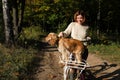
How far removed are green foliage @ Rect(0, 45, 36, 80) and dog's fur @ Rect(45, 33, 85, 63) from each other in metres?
1.93

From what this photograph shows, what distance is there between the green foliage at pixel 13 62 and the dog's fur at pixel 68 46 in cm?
193

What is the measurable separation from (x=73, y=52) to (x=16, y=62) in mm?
3289

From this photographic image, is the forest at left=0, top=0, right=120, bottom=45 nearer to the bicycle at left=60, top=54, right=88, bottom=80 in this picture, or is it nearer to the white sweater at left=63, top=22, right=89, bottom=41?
the white sweater at left=63, top=22, right=89, bottom=41

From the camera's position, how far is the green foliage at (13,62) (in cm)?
848

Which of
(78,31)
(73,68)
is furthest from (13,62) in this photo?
(73,68)

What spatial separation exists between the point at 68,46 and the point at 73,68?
0.50m

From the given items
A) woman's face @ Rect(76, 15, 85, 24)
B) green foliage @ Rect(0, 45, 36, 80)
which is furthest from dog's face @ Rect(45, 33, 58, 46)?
green foliage @ Rect(0, 45, 36, 80)

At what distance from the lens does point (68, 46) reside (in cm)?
700

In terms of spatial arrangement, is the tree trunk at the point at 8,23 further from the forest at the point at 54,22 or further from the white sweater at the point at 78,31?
the white sweater at the point at 78,31

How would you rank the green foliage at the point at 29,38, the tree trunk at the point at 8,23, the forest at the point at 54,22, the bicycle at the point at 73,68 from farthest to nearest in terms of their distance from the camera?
the green foliage at the point at 29,38 < the forest at the point at 54,22 < the tree trunk at the point at 8,23 < the bicycle at the point at 73,68

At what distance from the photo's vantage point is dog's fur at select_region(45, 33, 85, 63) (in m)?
6.81

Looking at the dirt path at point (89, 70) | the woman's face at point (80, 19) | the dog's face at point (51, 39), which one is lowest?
the dirt path at point (89, 70)

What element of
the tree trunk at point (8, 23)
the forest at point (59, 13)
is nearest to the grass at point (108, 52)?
the tree trunk at point (8, 23)

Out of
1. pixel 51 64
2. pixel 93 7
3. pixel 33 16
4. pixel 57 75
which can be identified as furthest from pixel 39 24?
pixel 57 75
